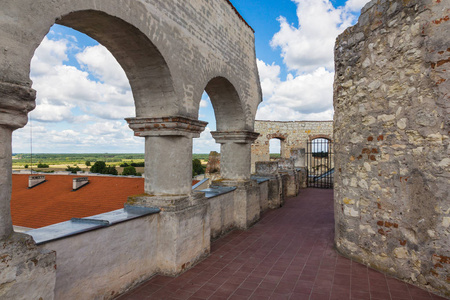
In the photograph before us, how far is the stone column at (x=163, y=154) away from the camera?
4.25m

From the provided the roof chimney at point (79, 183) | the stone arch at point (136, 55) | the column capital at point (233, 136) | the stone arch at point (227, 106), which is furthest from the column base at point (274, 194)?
the roof chimney at point (79, 183)

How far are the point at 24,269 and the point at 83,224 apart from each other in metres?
1.01

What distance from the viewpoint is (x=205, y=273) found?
13.5 ft

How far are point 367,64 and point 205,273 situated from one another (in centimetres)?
403

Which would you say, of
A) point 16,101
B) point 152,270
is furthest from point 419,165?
point 16,101

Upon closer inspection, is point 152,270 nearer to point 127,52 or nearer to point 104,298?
point 104,298

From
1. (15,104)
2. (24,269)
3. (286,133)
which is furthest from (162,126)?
(286,133)

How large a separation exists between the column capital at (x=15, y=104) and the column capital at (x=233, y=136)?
4.82m

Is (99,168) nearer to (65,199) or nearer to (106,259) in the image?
(65,199)

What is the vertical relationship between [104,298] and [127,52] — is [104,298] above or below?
below

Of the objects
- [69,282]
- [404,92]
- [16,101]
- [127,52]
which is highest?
[127,52]

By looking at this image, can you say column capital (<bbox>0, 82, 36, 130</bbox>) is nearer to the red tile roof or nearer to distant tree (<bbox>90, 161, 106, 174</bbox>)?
the red tile roof

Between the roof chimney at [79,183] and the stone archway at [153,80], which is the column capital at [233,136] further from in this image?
the roof chimney at [79,183]

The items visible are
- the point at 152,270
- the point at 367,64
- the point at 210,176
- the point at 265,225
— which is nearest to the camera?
the point at 152,270
